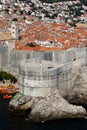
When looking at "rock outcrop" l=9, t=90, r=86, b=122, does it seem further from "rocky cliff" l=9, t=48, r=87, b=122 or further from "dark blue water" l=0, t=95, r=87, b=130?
"dark blue water" l=0, t=95, r=87, b=130

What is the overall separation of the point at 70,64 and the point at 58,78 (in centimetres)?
284

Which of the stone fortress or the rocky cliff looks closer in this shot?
the rocky cliff

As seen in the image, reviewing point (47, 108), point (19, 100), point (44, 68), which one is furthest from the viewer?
point (44, 68)

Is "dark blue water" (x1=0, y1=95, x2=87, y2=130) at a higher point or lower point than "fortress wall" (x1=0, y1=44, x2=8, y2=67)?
lower

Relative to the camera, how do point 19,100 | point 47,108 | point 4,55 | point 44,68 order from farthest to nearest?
point 4,55, point 44,68, point 19,100, point 47,108

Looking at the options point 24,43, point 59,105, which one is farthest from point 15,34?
point 59,105

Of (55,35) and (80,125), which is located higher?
(80,125)

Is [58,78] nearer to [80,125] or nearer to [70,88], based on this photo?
[70,88]

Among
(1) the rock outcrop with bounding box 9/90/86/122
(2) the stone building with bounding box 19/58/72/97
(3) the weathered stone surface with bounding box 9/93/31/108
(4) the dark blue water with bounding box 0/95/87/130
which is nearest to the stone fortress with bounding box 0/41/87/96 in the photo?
(2) the stone building with bounding box 19/58/72/97

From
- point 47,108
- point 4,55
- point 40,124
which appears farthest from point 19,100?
point 4,55

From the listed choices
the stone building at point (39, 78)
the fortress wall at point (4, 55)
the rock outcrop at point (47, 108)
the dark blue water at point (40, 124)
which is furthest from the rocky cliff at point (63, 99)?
the fortress wall at point (4, 55)

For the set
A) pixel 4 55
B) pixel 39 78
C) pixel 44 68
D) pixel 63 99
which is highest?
pixel 44 68

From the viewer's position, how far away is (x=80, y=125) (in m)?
44.9

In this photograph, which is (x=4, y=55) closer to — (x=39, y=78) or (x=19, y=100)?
(x=39, y=78)
